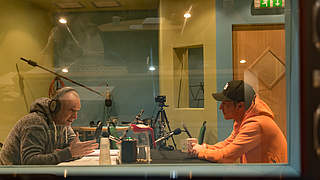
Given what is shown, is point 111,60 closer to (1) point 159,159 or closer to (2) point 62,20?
(2) point 62,20

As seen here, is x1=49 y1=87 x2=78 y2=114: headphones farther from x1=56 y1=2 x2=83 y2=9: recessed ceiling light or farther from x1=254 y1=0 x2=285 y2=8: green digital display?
x1=254 y1=0 x2=285 y2=8: green digital display

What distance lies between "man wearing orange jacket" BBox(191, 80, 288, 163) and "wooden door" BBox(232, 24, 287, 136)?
1.2 inches

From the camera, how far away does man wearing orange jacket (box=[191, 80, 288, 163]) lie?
3.18 ft

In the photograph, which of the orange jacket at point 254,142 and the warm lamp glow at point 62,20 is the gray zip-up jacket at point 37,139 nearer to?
the warm lamp glow at point 62,20

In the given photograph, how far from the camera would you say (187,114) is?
1.15 m

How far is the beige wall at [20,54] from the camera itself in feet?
3.68

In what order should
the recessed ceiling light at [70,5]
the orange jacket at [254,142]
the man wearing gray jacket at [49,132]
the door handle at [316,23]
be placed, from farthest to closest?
1. the recessed ceiling light at [70,5]
2. the man wearing gray jacket at [49,132]
3. the orange jacket at [254,142]
4. the door handle at [316,23]

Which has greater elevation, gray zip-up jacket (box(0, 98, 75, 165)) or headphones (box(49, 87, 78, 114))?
headphones (box(49, 87, 78, 114))

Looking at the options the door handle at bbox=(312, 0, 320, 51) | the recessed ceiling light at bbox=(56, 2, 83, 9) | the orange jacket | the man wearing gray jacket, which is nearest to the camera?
the door handle at bbox=(312, 0, 320, 51)

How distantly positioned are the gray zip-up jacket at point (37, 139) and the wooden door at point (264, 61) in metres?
0.62

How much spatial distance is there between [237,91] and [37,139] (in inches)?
27.5

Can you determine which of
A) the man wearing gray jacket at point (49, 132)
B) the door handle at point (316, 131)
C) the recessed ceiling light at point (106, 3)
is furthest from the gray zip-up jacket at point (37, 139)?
the door handle at point (316, 131)

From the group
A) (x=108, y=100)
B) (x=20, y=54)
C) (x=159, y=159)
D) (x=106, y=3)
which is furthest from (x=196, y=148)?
(x=20, y=54)

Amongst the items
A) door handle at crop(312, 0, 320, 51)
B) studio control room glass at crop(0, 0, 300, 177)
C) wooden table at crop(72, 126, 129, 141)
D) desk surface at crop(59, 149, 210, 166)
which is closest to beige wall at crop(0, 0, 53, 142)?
studio control room glass at crop(0, 0, 300, 177)
